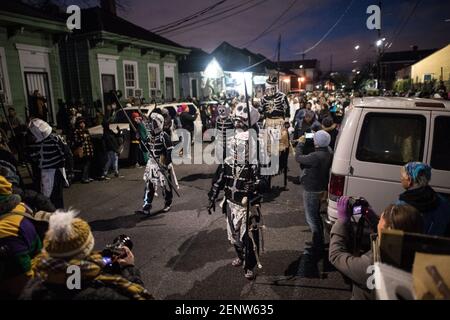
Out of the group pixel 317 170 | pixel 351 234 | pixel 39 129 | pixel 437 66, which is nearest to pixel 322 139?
pixel 317 170

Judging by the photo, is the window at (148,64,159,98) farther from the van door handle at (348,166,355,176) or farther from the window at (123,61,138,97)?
the van door handle at (348,166,355,176)

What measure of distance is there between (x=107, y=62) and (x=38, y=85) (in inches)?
162

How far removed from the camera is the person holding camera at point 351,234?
2.05 metres

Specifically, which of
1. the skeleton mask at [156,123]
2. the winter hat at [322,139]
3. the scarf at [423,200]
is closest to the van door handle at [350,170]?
the winter hat at [322,139]

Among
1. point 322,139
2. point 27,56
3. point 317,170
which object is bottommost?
point 317,170

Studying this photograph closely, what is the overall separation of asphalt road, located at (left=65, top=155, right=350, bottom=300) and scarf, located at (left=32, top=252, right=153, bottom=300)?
6.67 ft

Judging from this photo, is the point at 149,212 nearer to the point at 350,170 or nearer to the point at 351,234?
the point at 350,170

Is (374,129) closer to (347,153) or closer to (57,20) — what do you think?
(347,153)

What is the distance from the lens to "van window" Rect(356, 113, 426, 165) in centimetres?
389

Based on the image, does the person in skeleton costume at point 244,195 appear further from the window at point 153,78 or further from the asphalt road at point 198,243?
the window at point 153,78

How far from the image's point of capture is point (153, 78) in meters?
19.9

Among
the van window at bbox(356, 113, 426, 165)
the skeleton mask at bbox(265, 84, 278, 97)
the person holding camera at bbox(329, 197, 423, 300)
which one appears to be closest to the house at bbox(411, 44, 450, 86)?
the skeleton mask at bbox(265, 84, 278, 97)
